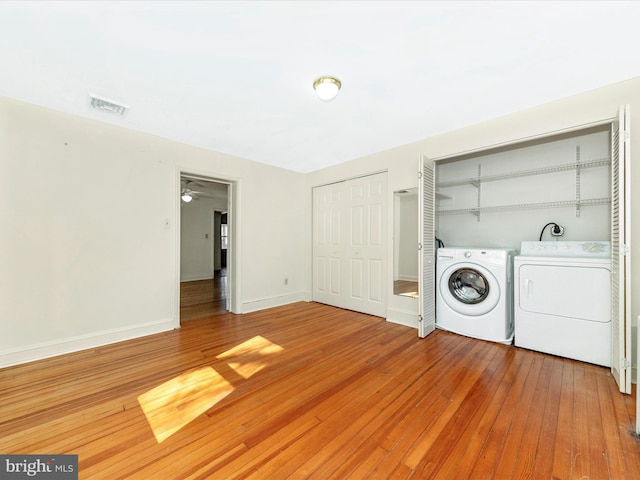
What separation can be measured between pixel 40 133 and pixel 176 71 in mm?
1694

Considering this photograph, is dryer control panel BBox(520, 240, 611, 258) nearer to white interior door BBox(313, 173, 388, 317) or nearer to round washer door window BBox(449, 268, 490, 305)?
round washer door window BBox(449, 268, 490, 305)

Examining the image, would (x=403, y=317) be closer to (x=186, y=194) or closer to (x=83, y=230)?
(x=83, y=230)

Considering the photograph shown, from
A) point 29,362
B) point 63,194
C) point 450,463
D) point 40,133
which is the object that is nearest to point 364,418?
point 450,463

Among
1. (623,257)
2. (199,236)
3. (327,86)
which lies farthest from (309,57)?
(199,236)

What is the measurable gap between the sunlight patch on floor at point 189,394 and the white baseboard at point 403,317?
182cm

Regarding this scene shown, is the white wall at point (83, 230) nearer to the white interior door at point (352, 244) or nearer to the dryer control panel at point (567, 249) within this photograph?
the white interior door at point (352, 244)

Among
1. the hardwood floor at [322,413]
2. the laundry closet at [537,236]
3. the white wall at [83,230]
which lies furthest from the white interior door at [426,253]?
the white wall at [83,230]

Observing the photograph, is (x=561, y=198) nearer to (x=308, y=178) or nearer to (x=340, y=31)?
(x=340, y=31)

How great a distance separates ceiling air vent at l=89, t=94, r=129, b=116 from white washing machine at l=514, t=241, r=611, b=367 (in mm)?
4229

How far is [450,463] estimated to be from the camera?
1286 mm

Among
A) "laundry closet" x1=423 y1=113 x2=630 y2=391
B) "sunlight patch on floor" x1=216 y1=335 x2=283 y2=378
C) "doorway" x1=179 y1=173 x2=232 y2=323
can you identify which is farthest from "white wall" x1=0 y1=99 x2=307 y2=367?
"laundry closet" x1=423 y1=113 x2=630 y2=391

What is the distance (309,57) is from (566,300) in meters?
3.05

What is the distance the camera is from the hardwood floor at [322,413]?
1277 millimetres

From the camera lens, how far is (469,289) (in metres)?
3.06
